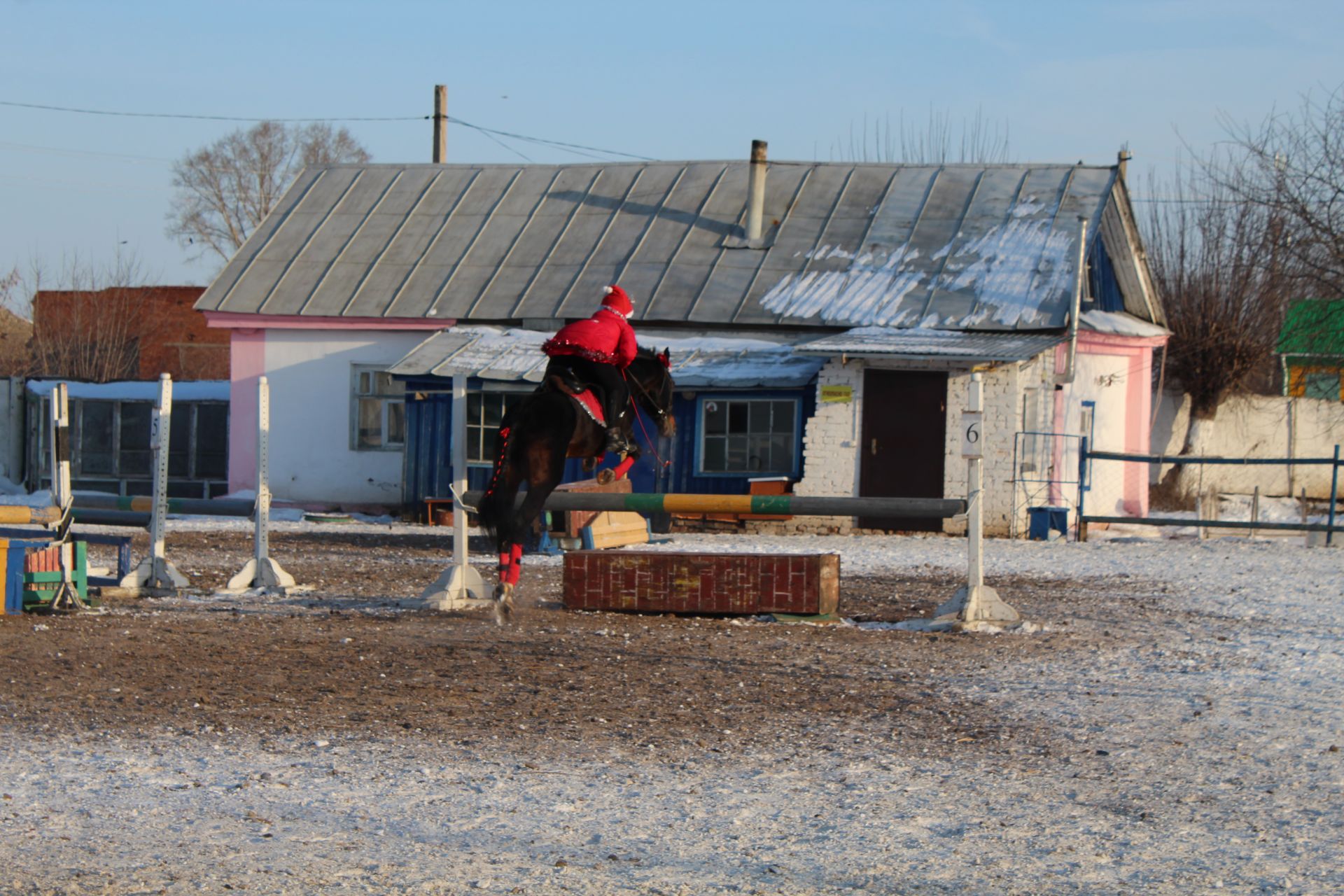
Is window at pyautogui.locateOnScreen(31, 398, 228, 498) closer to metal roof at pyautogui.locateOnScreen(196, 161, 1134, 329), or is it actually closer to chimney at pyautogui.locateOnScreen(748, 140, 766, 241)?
metal roof at pyautogui.locateOnScreen(196, 161, 1134, 329)

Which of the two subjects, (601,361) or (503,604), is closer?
(601,361)

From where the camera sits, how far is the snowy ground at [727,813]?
15.3ft

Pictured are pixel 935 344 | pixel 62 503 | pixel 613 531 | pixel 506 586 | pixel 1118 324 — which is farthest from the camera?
pixel 1118 324

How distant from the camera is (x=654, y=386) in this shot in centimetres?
1061

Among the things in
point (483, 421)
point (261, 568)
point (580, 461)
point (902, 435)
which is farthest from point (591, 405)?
point (483, 421)

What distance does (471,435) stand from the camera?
2498 cm

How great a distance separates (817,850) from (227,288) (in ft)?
78.5

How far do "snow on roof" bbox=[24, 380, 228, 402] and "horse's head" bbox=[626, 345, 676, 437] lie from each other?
20.6 meters

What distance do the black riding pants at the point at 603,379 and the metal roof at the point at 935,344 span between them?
1222 centimetres

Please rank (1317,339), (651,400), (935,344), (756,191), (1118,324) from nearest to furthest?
(651,400) → (935,344) → (1317,339) → (1118,324) → (756,191)

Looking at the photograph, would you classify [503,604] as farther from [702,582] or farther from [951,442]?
[951,442]

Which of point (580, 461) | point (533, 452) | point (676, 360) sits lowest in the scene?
A: point (580, 461)

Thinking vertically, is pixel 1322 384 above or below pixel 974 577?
above

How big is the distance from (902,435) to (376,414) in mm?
9512
